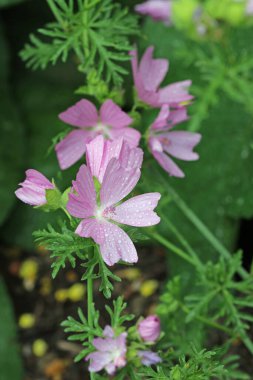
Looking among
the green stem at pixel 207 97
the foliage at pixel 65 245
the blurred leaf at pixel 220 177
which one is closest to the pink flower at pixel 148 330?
the foliage at pixel 65 245

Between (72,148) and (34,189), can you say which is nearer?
(34,189)

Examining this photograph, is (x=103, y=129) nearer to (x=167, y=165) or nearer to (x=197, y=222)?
(x=167, y=165)

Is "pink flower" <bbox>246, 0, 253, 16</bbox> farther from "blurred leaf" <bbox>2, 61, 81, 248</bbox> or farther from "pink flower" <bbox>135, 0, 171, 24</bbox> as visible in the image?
"blurred leaf" <bbox>2, 61, 81, 248</bbox>

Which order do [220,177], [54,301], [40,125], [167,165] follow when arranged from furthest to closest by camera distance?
[40,125] → [54,301] → [220,177] → [167,165]

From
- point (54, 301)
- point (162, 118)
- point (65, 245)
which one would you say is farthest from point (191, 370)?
point (54, 301)

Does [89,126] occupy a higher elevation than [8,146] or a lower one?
higher

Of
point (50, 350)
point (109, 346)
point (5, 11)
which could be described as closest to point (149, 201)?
point (109, 346)

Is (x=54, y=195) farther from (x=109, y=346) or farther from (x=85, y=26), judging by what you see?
(x=85, y=26)
